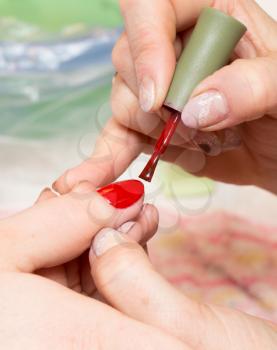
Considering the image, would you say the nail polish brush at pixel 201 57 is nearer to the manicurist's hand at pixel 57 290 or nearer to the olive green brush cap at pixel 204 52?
the olive green brush cap at pixel 204 52

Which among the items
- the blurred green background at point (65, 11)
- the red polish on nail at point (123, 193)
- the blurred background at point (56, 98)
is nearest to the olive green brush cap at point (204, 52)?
the red polish on nail at point (123, 193)

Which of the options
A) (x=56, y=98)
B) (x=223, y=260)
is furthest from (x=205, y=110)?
(x=56, y=98)

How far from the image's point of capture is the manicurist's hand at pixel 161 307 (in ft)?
2.00

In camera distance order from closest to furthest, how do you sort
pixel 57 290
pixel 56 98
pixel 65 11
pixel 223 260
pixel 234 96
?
1. pixel 57 290
2. pixel 234 96
3. pixel 223 260
4. pixel 56 98
5. pixel 65 11

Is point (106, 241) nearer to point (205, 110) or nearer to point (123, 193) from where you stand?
point (123, 193)

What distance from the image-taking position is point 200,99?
0.68m

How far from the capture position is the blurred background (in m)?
1.23

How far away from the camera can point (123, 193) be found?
71 cm

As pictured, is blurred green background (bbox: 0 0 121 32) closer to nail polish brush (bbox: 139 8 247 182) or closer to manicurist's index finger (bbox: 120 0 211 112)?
manicurist's index finger (bbox: 120 0 211 112)

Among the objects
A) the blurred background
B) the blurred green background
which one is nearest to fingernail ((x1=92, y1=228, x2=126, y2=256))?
the blurred background

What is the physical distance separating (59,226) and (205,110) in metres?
0.22

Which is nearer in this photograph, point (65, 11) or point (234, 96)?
point (234, 96)

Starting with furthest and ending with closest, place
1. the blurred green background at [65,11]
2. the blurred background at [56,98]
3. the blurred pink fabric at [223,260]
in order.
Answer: the blurred green background at [65,11] → the blurred background at [56,98] → the blurred pink fabric at [223,260]

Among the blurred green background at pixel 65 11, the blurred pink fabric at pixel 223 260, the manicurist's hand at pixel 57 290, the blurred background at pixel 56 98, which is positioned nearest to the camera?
the manicurist's hand at pixel 57 290
